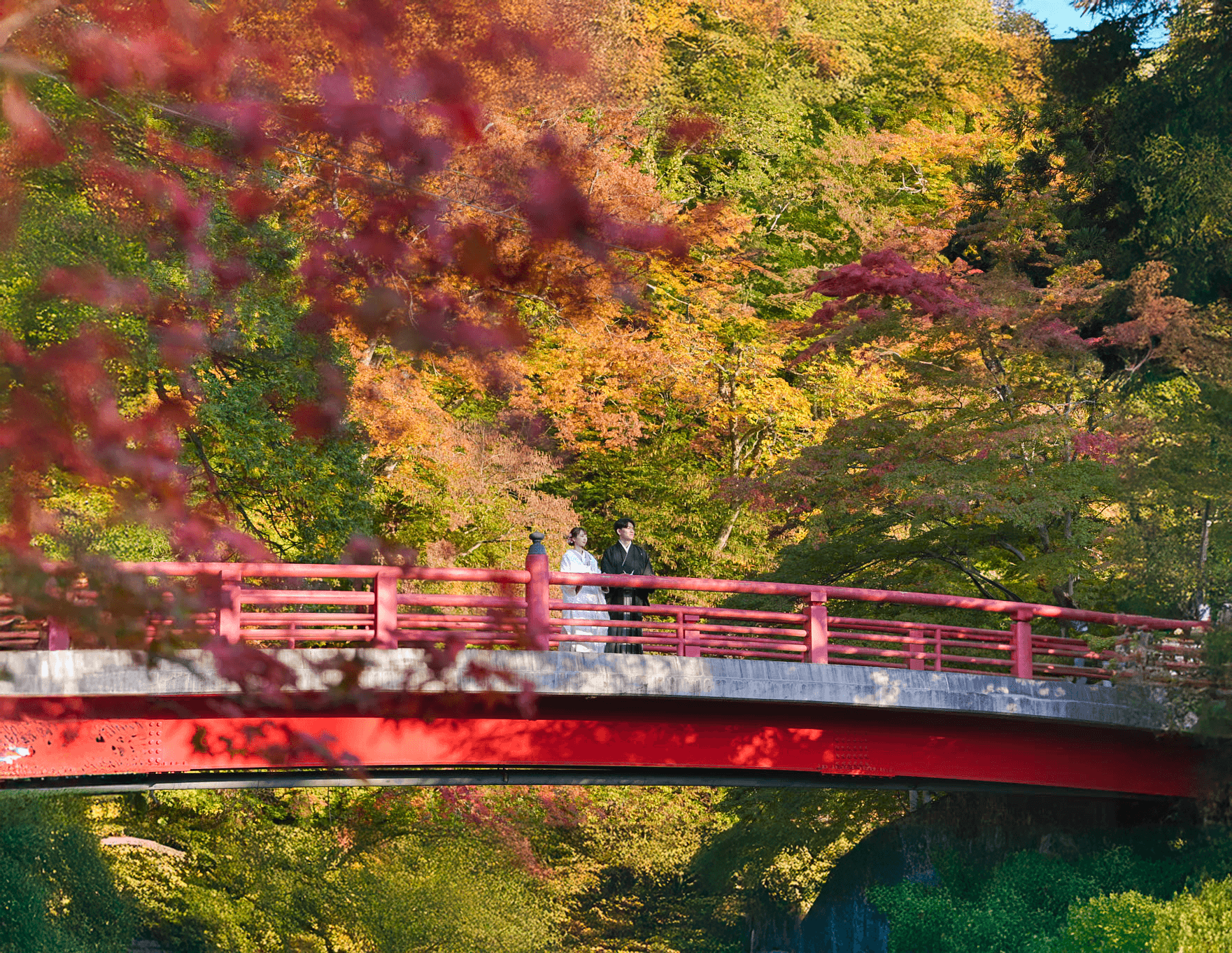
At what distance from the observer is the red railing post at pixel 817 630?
472 inches

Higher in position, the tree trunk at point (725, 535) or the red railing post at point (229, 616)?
the tree trunk at point (725, 535)

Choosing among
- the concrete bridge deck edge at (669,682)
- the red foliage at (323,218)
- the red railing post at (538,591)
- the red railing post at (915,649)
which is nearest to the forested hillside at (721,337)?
the red foliage at (323,218)

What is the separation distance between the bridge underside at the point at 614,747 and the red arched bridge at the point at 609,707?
0.06 ft

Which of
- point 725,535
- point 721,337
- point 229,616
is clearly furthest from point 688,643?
point 721,337

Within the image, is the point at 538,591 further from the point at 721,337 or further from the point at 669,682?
the point at 721,337

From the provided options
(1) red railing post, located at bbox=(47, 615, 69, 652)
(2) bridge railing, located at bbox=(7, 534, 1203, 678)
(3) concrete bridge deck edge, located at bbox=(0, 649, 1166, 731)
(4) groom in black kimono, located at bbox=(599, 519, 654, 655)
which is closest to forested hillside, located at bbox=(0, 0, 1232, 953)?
(2) bridge railing, located at bbox=(7, 534, 1203, 678)

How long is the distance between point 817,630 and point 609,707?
1929 mm

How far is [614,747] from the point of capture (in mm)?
11945

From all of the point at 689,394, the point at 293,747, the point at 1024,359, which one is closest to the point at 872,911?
the point at 1024,359

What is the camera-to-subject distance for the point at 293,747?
5.20 metres

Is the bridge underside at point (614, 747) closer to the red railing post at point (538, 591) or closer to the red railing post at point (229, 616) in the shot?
the red railing post at point (229, 616)

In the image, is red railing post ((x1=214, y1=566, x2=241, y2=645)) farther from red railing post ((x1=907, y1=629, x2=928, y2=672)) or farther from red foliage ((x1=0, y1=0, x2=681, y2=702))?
red railing post ((x1=907, y1=629, x2=928, y2=672))

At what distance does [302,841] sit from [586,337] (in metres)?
8.69

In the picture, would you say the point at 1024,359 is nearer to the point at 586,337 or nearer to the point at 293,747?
the point at 586,337
